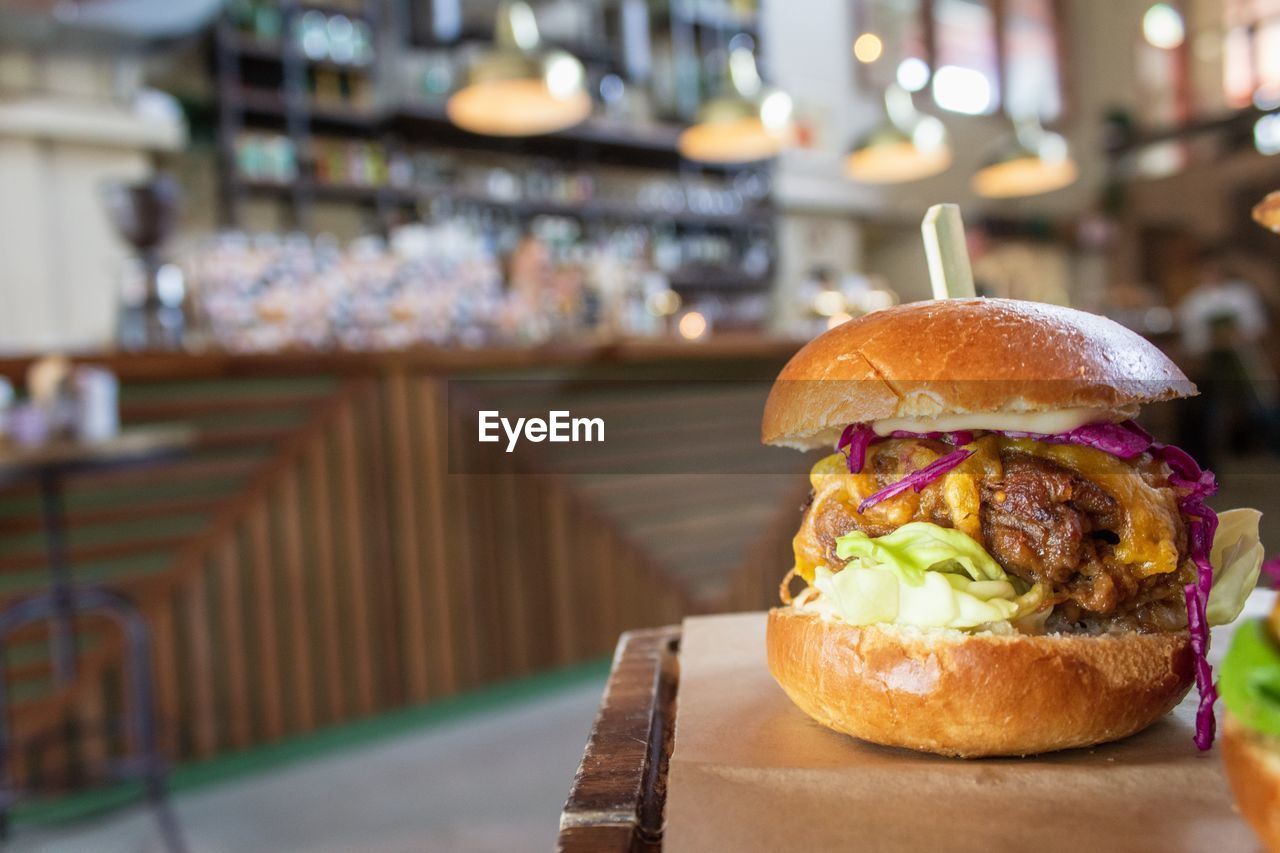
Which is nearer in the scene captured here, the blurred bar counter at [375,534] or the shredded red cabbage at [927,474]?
the shredded red cabbage at [927,474]

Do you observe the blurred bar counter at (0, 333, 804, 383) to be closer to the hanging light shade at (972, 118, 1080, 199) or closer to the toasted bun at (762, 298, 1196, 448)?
the toasted bun at (762, 298, 1196, 448)

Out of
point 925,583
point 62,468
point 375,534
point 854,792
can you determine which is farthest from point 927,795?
point 375,534

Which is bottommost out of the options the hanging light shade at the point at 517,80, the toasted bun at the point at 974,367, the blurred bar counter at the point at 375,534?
the blurred bar counter at the point at 375,534

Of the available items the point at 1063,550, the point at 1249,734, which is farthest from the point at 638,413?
the point at 1249,734

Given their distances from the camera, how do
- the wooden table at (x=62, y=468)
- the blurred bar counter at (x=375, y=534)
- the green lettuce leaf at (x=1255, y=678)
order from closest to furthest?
1. the green lettuce leaf at (x=1255, y=678)
2. the wooden table at (x=62, y=468)
3. the blurred bar counter at (x=375, y=534)

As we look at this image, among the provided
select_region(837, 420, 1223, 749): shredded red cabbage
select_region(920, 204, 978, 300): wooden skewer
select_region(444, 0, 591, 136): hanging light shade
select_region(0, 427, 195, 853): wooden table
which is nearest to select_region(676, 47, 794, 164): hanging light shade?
select_region(444, 0, 591, 136): hanging light shade

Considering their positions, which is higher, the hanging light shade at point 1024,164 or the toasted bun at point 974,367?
the hanging light shade at point 1024,164

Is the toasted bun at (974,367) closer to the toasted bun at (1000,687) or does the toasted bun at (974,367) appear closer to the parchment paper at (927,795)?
the toasted bun at (1000,687)

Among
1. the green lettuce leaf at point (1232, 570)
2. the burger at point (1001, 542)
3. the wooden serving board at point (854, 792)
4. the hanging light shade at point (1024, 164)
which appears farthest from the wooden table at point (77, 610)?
the hanging light shade at point (1024, 164)
